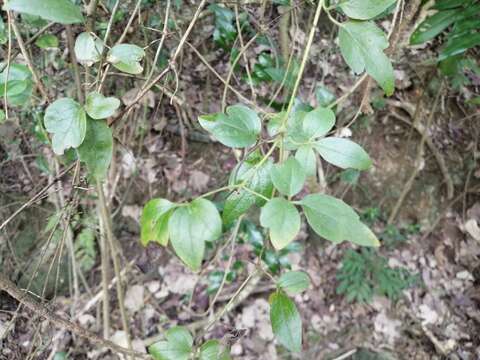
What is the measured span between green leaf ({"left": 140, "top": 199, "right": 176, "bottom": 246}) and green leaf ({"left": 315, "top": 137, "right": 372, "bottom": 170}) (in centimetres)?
23

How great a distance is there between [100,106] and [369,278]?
1.72 m

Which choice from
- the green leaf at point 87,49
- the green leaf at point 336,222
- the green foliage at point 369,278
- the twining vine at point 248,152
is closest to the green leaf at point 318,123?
the twining vine at point 248,152

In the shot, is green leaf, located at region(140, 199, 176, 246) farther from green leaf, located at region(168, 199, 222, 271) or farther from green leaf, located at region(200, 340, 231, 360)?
green leaf, located at region(200, 340, 231, 360)

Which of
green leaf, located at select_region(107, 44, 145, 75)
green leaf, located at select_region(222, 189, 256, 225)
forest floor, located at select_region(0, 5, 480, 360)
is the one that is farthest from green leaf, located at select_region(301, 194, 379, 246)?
forest floor, located at select_region(0, 5, 480, 360)

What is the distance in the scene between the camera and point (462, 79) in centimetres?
187

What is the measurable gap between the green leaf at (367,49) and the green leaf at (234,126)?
0.17 meters

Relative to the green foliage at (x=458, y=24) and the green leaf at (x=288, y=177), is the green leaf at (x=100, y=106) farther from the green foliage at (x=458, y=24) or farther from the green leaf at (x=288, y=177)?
the green foliage at (x=458, y=24)

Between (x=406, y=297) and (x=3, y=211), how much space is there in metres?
1.82

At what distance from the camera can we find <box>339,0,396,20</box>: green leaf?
59 cm

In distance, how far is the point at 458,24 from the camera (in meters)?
1.22

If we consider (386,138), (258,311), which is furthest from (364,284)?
(386,138)

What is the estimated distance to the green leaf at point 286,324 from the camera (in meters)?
0.65

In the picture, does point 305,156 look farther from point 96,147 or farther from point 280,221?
point 96,147

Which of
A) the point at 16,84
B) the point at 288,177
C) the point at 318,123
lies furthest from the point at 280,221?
the point at 16,84
